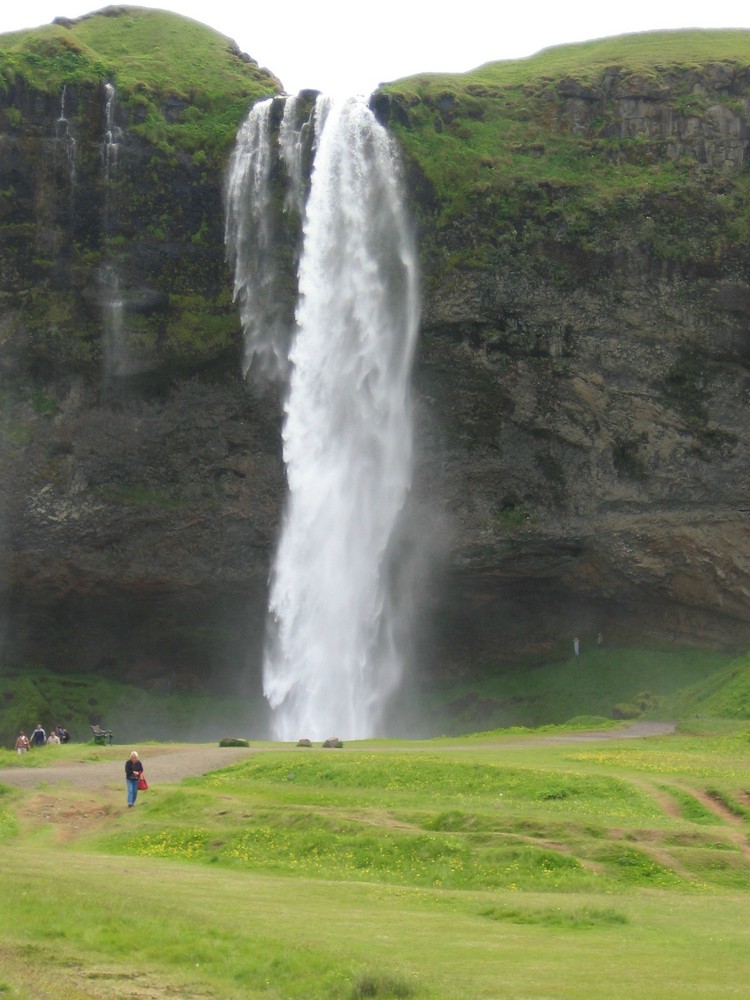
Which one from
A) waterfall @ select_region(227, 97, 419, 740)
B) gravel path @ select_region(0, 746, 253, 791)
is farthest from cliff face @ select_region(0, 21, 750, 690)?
gravel path @ select_region(0, 746, 253, 791)

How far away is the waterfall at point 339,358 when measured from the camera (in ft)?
187

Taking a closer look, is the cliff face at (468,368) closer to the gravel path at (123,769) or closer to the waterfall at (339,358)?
the waterfall at (339,358)

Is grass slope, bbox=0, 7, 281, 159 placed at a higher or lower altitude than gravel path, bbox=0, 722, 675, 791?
higher

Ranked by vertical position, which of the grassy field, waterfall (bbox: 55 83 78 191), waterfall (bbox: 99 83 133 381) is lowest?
the grassy field

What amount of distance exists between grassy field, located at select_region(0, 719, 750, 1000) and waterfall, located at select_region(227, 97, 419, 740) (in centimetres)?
2089

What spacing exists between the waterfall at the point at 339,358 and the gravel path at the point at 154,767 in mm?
15276

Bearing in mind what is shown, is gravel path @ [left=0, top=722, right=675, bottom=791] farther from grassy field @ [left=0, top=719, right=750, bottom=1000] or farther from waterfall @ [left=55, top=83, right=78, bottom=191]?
waterfall @ [left=55, top=83, right=78, bottom=191]

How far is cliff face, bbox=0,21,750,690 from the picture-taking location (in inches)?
2234

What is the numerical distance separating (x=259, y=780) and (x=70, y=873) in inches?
478

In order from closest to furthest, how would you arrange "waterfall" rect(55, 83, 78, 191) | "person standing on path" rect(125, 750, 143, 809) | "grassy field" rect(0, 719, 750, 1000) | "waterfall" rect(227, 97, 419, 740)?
"grassy field" rect(0, 719, 750, 1000), "person standing on path" rect(125, 750, 143, 809), "waterfall" rect(227, 97, 419, 740), "waterfall" rect(55, 83, 78, 191)

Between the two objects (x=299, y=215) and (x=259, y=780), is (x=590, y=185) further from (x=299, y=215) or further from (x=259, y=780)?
(x=259, y=780)

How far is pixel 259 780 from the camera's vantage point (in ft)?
103

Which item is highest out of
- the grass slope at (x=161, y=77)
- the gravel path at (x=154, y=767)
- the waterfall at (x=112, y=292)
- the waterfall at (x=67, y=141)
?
the grass slope at (x=161, y=77)

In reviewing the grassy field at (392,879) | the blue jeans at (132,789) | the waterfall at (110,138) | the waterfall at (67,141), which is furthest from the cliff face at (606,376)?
the blue jeans at (132,789)
